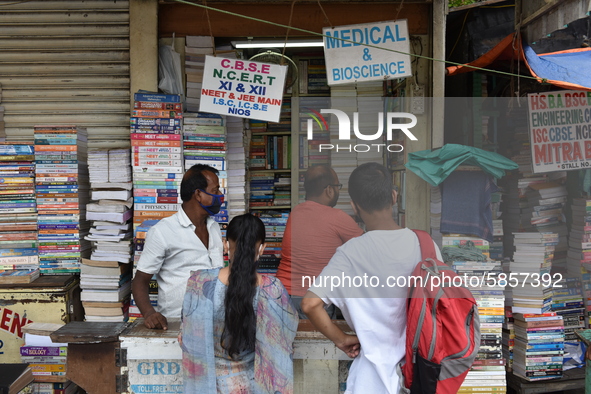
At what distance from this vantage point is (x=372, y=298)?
204cm

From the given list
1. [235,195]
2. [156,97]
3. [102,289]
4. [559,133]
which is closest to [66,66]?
[156,97]

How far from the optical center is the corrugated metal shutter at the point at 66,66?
4184 mm

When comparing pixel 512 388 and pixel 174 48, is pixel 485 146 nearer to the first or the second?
pixel 512 388

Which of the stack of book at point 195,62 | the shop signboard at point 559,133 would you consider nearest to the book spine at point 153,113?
the stack of book at point 195,62

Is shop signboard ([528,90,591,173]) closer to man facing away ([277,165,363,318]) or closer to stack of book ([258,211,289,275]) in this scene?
man facing away ([277,165,363,318])

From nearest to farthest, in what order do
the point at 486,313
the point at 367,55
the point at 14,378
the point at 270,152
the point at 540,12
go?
the point at 14,378, the point at 540,12, the point at 486,313, the point at 367,55, the point at 270,152

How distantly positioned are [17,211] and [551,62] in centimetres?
425

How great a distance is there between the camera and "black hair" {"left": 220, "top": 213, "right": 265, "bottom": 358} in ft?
6.41

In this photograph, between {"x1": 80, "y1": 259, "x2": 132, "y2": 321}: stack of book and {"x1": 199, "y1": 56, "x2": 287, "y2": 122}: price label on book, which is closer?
{"x1": 199, "y1": 56, "x2": 287, "y2": 122}: price label on book

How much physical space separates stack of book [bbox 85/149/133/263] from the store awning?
2.76 meters

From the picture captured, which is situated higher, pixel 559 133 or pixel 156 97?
pixel 156 97

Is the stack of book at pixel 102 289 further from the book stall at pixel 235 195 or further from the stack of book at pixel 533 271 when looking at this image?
the stack of book at pixel 533 271

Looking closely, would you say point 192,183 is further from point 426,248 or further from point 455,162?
point 455,162

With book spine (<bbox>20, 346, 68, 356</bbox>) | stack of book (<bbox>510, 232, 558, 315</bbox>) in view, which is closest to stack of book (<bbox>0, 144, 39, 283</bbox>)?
book spine (<bbox>20, 346, 68, 356</bbox>)
